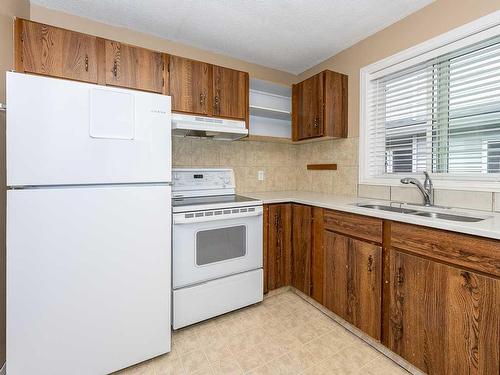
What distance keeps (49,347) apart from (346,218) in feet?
6.24

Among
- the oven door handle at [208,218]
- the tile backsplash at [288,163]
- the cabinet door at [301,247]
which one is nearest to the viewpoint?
the oven door handle at [208,218]

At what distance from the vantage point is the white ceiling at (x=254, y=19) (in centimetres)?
177

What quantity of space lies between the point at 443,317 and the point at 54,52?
9.04ft

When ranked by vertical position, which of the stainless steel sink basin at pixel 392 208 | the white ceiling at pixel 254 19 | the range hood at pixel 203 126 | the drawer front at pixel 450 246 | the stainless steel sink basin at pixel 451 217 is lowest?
the drawer front at pixel 450 246

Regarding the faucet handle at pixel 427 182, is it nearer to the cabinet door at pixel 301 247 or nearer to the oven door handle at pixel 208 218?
the cabinet door at pixel 301 247

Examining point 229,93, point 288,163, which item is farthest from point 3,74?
point 288,163

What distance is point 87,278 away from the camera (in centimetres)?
130

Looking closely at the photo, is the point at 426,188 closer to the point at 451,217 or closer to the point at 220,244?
the point at 451,217

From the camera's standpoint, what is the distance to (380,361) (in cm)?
150

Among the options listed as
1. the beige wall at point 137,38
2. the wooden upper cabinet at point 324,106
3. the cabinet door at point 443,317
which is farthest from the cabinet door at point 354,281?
the beige wall at point 137,38

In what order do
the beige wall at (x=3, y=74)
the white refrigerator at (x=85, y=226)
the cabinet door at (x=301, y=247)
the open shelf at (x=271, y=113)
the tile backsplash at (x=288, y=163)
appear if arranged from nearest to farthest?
1. the white refrigerator at (x=85, y=226)
2. the beige wall at (x=3, y=74)
3. the cabinet door at (x=301, y=247)
4. the tile backsplash at (x=288, y=163)
5. the open shelf at (x=271, y=113)

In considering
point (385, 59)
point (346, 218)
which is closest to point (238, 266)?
point (346, 218)

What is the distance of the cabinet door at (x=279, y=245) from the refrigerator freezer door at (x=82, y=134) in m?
1.07

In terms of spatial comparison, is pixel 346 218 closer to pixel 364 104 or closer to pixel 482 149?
pixel 482 149
